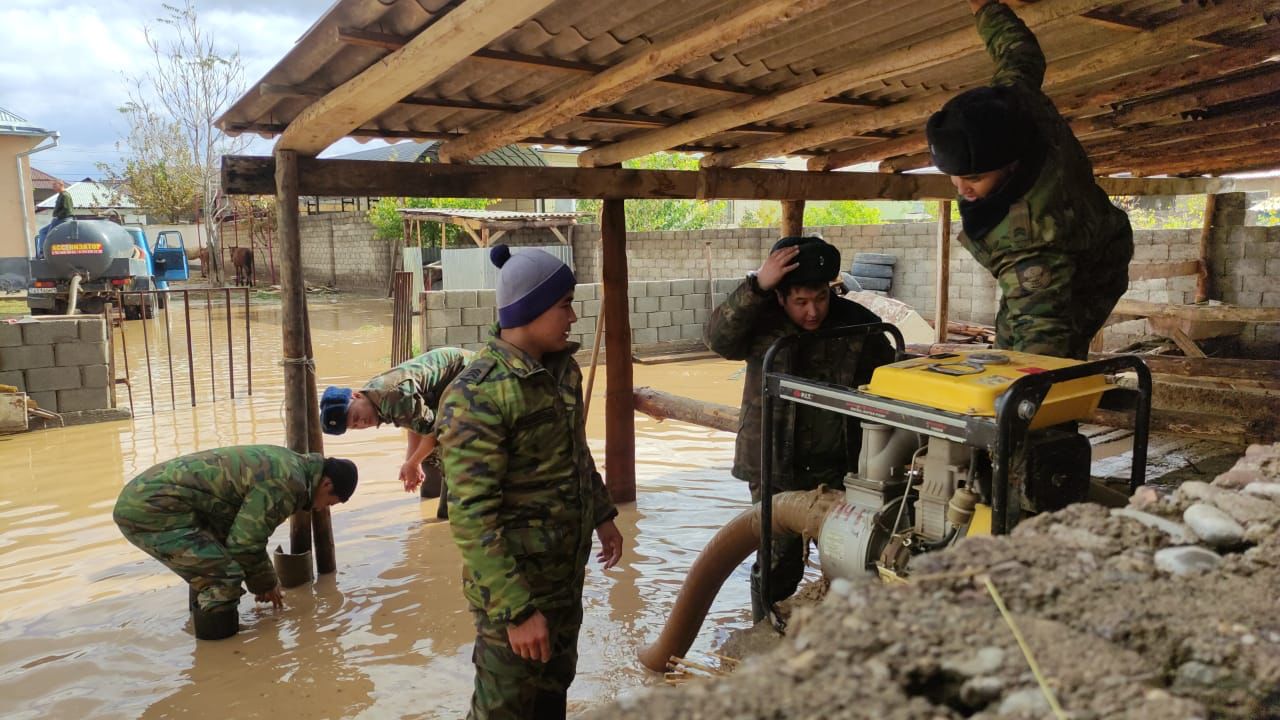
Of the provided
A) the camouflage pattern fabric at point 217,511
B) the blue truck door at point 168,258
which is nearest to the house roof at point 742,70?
the camouflage pattern fabric at point 217,511

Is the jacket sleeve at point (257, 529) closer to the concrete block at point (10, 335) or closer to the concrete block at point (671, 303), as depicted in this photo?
the concrete block at point (10, 335)

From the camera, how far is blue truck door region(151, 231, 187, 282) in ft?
67.5

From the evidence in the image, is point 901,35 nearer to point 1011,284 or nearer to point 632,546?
point 1011,284

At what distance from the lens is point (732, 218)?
27453 mm

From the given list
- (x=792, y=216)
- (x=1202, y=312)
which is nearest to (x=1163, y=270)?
(x=1202, y=312)

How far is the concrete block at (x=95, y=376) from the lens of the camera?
9176mm

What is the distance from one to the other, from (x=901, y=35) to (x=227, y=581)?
4410 mm

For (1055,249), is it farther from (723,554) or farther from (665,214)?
(665,214)

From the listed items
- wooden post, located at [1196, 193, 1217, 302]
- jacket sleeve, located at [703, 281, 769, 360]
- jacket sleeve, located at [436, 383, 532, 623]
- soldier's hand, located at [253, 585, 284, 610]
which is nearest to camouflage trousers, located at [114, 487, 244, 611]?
soldier's hand, located at [253, 585, 284, 610]

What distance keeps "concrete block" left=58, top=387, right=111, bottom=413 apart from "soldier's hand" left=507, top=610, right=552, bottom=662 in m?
8.64

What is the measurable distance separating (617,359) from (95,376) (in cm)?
647

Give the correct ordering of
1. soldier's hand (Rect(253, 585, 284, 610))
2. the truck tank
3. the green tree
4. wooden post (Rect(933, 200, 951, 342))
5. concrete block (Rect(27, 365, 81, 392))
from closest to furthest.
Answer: soldier's hand (Rect(253, 585, 284, 610)), concrete block (Rect(27, 365, 81, 392)), wooden post (Rect(933, 200, 951, 342)), the truck tank, the green tree

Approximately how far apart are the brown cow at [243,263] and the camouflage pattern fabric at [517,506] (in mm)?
26641

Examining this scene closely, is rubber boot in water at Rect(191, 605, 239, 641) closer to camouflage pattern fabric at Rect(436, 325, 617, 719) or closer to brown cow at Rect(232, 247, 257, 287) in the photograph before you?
camouflage pattern fabric at Rect(436, 325, 617, 719)
